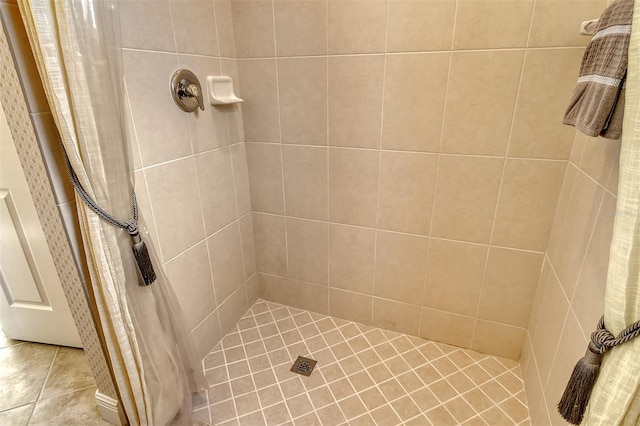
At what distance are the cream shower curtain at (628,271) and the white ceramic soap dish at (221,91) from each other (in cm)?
130

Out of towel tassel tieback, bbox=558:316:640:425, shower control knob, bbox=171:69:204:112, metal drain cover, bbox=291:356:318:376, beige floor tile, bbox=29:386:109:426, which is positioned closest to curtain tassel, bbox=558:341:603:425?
towel tassel tieback, bbox=558:316:640:425

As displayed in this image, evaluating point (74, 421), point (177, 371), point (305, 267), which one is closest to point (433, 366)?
point (305, 267)

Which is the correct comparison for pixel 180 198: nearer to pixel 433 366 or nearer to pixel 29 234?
pixel 29 234

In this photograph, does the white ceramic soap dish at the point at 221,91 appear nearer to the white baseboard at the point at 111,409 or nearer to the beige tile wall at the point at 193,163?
the beige tile wall at the point at 193,163

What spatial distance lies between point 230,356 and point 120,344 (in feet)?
2.30

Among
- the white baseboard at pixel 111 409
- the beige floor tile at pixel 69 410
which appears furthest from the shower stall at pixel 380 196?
the beige floor tile at pixel 69 410

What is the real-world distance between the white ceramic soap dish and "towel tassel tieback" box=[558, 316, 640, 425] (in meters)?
1.43

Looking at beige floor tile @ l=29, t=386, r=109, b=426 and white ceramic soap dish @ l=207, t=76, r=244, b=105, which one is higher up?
white ceramic soap dish @ l=207, t=76, r=244, b=105

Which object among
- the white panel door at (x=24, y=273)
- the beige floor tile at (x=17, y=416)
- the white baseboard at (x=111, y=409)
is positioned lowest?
the beige floor tile at (x=17, y=416)

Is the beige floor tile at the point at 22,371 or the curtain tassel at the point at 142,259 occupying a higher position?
the curtain tassel at the point at 142,259

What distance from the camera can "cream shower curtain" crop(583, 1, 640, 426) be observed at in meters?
0.54

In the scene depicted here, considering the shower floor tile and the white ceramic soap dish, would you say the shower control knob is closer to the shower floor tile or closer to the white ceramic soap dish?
the white ceramic soap dish

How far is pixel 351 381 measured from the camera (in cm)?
145

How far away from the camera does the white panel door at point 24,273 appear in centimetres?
138
